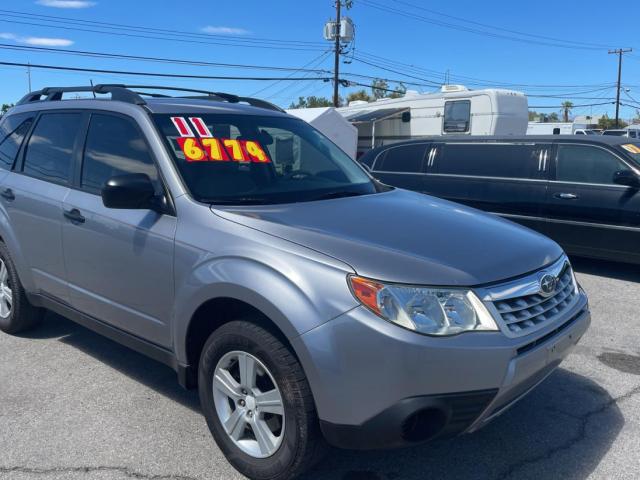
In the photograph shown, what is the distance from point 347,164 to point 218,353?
1858mm

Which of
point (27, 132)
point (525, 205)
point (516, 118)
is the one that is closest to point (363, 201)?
point (27, 132)

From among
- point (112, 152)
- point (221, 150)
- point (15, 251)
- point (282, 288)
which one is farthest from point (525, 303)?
point (15, 251)

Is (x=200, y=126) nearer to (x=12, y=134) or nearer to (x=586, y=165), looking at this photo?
(x=12, y=134)

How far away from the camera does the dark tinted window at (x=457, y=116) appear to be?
1677 cm

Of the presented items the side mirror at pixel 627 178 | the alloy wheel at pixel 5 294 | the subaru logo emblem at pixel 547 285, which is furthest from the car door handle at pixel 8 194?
the side mirror at pixel 627 178

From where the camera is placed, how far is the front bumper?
7.58ft

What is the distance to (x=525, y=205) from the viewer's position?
293 inches

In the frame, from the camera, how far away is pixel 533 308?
2.71 meters

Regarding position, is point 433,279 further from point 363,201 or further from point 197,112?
point 197,112

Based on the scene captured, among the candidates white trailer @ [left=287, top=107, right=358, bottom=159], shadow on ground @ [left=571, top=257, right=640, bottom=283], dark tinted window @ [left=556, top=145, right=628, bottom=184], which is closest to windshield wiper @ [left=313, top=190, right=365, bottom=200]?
dark tinted window @ [left=556, top=145, right=628, bottom=184]

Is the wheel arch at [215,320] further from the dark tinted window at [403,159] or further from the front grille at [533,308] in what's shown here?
the dark tinted window at [403,159]

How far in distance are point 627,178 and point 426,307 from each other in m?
5.30

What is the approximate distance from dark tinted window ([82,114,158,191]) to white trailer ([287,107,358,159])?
A: 12.3 meters

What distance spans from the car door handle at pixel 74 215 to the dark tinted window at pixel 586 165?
5.69m
